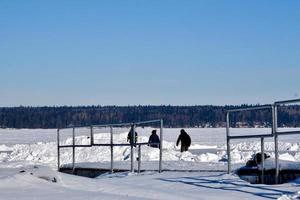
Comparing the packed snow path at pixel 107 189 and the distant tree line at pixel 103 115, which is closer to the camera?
the packed snow path at pixel 107 189

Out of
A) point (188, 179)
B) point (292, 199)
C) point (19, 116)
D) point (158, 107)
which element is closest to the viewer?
point (292, 199)

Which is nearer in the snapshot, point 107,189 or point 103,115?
point 107,189

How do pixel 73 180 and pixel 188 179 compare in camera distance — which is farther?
pixel 188 179

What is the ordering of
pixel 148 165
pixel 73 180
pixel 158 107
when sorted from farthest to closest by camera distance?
pixel 158 107, pixel 148 165, pixel 73 180

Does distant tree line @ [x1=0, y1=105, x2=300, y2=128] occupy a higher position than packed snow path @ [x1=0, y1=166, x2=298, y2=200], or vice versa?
distant tree line @ [x1=0, y1=105, x2=300, y2=128]

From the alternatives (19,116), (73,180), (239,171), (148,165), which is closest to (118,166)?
(148,165)

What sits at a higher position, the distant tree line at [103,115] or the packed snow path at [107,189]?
the distant tree line at [103,115]

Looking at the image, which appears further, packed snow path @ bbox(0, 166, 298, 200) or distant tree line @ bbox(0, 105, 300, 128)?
distant tree line @ bbox(0, 105, 300, 128)

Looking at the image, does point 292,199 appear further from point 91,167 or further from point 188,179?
point 91,167

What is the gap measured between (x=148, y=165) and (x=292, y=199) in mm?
8233

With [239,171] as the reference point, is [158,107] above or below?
above

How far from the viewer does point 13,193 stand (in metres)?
8.32

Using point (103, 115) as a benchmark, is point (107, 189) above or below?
below

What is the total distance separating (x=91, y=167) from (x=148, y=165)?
157 cm
